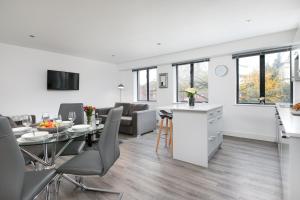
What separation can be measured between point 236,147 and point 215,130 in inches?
38.3

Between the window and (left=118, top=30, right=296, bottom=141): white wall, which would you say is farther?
the window

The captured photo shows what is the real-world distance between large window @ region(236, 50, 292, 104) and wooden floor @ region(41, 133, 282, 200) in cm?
142

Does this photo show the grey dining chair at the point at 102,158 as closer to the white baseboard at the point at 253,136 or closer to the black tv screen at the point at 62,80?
the white baseboard at the point at 253,136

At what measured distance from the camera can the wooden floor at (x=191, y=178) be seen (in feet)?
6.17

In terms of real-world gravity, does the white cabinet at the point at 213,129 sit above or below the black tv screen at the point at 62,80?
below

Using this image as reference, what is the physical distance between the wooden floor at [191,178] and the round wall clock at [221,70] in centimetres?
215

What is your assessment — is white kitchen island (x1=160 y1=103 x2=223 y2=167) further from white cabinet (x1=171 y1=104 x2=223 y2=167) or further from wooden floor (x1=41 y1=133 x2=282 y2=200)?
wooden floor (x1=41 y1=133 x2=282 y2=200)

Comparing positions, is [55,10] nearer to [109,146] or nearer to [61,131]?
[61,131]

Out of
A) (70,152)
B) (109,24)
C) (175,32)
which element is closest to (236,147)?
(175,32)

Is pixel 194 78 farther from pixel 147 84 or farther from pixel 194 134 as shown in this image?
pixel 194 134

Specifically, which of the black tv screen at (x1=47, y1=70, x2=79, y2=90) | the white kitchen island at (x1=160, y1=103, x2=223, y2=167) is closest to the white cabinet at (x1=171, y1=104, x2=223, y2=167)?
the white kitchen island at (x1=160, y1=103, x2=223, y2=167)

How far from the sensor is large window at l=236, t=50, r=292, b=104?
12.5 feet

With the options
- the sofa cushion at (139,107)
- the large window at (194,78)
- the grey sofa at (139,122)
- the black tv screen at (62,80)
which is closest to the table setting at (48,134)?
the grey sofa at (139,122)

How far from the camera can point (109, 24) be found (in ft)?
10.0
